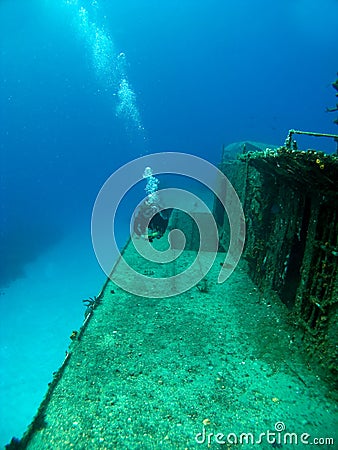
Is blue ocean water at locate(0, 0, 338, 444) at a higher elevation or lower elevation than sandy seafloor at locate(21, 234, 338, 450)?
higher

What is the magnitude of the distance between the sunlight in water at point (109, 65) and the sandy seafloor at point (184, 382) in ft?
436

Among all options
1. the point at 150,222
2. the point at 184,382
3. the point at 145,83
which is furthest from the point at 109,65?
the point at 184,382

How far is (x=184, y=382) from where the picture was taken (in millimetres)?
3916

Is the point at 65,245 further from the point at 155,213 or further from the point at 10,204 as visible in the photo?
the point at 10,204

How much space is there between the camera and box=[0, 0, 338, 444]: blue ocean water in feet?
336

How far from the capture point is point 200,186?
2253 centimetres

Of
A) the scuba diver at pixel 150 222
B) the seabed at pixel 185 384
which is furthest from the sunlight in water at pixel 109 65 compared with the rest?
the seabed at pixel 185 384

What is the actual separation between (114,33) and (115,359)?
156997 mm

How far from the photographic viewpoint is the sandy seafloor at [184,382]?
125 inches

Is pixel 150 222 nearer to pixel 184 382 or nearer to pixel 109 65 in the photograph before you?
pixel 184 382

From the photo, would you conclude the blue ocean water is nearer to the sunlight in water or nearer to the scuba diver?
the sunlight in water

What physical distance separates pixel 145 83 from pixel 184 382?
154 metres

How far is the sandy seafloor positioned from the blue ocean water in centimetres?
7928

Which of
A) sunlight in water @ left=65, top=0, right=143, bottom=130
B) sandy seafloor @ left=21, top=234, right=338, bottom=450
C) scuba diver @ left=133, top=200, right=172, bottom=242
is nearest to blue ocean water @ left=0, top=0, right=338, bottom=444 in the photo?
sunlight in water @ left=65, top=0, right=143, bottom=130
